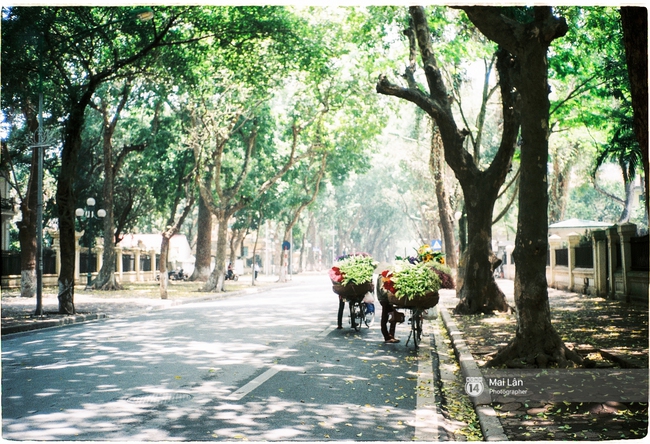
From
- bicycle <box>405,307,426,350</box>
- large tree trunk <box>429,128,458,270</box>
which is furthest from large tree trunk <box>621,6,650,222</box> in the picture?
large tree trunk <box>429,128,458,270</box>

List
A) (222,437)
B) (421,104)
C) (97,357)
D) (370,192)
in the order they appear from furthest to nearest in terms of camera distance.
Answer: (370,192) < (421,104) < (97,357) < (222,437)

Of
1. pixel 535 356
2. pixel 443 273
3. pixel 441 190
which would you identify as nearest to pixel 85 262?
pixel 441 190

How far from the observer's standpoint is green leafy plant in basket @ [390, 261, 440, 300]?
11.4 meters

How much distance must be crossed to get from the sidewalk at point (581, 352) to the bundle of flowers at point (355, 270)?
6.34ft

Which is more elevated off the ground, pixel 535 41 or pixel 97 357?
pixel 535 41

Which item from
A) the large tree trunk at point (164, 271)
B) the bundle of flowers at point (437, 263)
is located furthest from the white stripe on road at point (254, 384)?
the large tree trunk at point (164, 271)

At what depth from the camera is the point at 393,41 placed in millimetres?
22297

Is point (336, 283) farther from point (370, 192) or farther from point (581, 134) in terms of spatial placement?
point (370, 192)

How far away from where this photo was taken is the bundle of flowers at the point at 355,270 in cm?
1326

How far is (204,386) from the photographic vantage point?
8016mm

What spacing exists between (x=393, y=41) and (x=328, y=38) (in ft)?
16.7

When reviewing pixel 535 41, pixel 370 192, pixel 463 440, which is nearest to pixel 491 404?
pixel 463 440

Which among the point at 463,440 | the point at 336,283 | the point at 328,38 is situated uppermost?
the point at 328,38

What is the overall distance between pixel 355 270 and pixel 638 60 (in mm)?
7420
